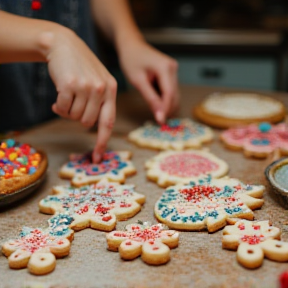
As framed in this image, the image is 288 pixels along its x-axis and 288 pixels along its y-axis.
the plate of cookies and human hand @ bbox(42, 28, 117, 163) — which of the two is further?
human hand @ bbox(42, 28, 117, 163)

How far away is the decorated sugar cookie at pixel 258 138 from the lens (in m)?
1.27

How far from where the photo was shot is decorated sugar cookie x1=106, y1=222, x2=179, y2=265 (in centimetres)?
79

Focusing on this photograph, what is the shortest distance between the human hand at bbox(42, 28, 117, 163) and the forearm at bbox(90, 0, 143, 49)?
517 millimetres

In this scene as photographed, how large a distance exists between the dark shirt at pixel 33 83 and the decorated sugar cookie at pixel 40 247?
79 cm

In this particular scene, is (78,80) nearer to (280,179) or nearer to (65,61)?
(65,61)

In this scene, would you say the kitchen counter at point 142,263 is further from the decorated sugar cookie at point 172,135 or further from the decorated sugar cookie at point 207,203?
the decorated sugar cookie at point 172,135

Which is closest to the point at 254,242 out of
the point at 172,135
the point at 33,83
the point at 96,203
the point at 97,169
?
the point at 96,203

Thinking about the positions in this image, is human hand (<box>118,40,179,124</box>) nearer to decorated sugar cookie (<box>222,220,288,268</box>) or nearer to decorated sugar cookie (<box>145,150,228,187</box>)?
decorated sugar cookie (<box>145,150,228,187</box>)

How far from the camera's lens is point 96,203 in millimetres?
993

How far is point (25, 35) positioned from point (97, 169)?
369mm

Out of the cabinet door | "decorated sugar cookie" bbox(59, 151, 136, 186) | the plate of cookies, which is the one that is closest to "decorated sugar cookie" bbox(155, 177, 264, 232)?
"decorated sugar cookie" bbox(59, 151, 136, 186)

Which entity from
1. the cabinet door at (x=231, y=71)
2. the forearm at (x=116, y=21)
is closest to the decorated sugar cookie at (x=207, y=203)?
the forearm at (x=116, y=21)

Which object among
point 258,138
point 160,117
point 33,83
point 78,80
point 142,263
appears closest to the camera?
point 142,263

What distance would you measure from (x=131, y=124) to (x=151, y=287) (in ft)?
3.03
